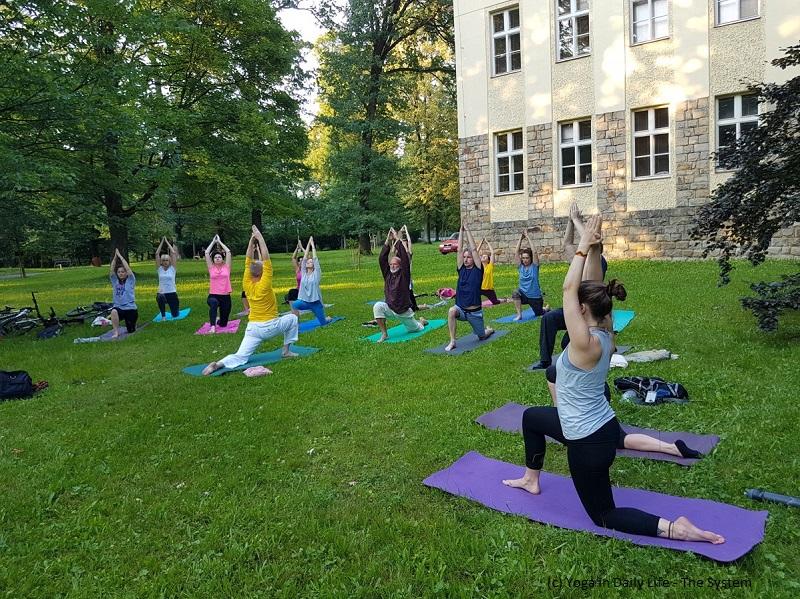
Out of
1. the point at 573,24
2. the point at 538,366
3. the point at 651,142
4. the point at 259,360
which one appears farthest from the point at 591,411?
the point at 573,24

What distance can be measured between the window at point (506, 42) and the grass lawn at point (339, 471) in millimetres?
13401

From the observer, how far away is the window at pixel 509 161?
19.8 m

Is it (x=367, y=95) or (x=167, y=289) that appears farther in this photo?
(x=367, y=95)

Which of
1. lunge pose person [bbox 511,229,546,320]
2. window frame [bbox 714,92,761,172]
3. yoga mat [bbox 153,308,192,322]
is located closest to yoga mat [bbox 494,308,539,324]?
lunge pose person [bbox 511,229,546,320]

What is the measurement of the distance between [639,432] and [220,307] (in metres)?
8.69

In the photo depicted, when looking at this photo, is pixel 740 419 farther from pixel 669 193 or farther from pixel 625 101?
pixel 625 101

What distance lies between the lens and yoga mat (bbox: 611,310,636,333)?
8.88 metres

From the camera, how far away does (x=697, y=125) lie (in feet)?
53.1

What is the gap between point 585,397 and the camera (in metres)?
3.34

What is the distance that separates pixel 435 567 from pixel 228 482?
1.93 metres

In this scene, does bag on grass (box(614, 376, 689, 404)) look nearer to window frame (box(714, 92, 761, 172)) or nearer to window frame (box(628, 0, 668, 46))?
window frame (box(714, 92, 761, 172))

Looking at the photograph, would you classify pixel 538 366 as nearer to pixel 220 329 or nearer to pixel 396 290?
pixel 396 290

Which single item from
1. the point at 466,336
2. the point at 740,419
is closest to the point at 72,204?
the point at 466,336

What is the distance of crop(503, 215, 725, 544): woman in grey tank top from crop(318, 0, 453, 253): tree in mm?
26211
